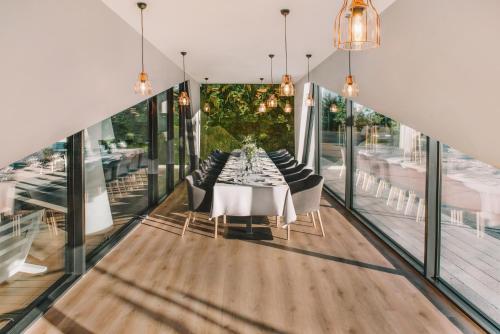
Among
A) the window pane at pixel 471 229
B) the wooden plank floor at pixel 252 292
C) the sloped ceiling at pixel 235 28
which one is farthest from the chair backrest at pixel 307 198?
the sloped ceiling at pixel 235 28

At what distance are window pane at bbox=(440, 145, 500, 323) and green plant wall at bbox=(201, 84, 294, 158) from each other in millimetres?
8936

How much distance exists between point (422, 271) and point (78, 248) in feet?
12.1

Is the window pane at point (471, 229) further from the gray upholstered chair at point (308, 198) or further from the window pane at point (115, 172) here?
the window pane at point (115, 172)

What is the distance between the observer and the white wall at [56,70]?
2.67 meters

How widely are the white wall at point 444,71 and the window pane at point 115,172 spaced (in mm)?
3562

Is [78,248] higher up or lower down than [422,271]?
higher up

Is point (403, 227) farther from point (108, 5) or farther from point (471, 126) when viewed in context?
point (108, 5)

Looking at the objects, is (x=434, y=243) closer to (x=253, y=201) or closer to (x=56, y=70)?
(x=253, y=201)

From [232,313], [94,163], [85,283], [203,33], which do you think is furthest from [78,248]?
[203,33]

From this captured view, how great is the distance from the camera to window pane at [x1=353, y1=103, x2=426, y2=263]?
172 inches

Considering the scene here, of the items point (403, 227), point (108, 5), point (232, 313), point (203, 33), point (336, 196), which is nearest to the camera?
point (232, 313)

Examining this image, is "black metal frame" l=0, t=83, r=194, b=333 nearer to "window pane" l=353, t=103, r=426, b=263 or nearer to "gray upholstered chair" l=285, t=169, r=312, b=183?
"gray upholstered chair" l=285, t=169, r=312, b=183

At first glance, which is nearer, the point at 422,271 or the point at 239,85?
the point at 422,271

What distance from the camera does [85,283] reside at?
389 centimetres
